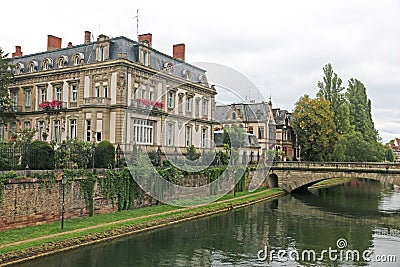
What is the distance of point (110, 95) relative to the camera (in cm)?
3191

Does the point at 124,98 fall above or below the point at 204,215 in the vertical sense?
above

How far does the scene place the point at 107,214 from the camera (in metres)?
23.7

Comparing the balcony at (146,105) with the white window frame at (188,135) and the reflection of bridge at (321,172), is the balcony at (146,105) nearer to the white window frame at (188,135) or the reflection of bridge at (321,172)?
the white window frame at (188,135)

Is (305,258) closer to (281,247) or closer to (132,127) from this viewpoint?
(281,247)

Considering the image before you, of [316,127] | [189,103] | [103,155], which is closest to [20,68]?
[189,103]

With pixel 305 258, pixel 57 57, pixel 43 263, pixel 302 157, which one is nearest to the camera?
pixel 43 263

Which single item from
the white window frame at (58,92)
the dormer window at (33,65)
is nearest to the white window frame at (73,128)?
the white window frame at (58,92)

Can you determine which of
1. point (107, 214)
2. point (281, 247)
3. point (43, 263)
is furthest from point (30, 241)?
point (281, 247)

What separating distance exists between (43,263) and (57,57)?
23.7m

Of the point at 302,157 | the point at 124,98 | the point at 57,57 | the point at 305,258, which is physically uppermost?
the point at 57,57

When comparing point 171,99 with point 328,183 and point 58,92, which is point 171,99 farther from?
point 328,183

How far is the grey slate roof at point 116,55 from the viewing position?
32531 mm

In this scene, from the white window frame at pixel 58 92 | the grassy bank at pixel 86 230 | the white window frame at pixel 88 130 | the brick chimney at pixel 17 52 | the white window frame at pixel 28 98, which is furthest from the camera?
the brick chimney at pixel 17 52

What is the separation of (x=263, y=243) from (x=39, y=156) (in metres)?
12.0
